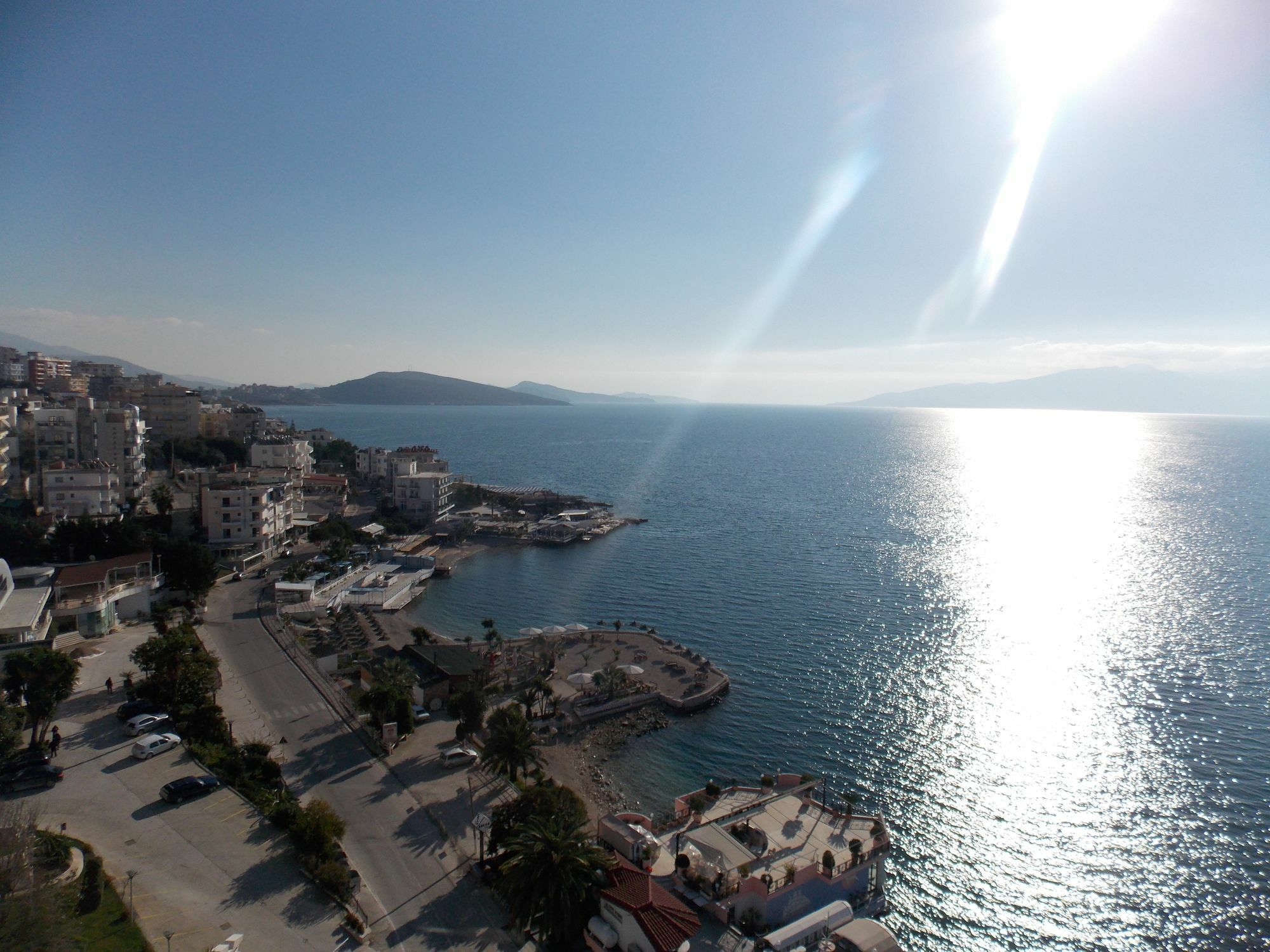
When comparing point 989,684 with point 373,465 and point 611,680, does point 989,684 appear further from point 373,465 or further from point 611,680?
point 373,465

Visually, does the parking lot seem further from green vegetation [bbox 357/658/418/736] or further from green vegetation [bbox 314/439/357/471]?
green vegetation [bbox 314/439/357/471]

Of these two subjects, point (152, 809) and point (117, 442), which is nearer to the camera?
point (152, 809)

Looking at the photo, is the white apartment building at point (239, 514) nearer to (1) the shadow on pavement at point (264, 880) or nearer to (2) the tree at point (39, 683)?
(2) the tree at point (39, 683)

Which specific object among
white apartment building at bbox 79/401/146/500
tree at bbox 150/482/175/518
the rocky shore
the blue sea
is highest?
white apartment building at bbox 79/401/146/500

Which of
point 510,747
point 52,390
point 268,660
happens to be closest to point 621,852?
point 510,747

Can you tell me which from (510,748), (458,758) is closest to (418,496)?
(458,758)

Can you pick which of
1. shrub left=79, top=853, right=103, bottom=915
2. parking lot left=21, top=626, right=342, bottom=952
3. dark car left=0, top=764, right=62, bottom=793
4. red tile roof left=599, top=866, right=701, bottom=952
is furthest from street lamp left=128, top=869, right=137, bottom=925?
red tile roof left=599, top=866, right=701, bottom=952
